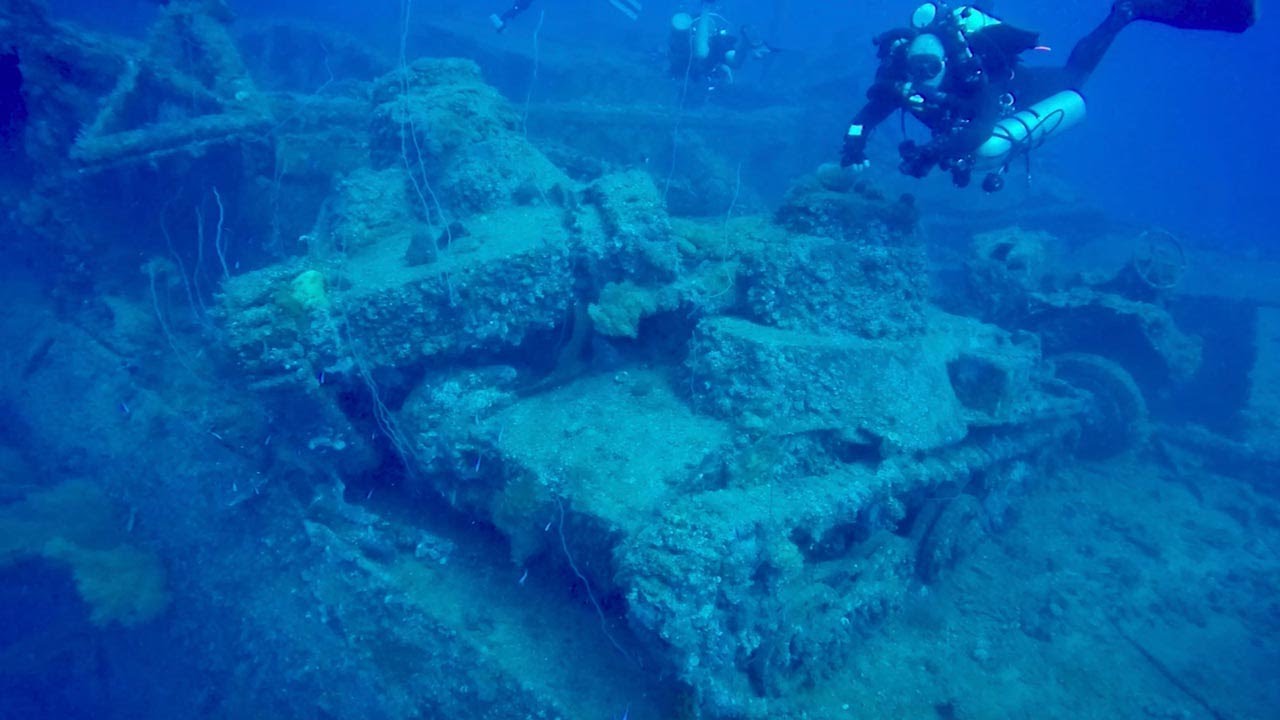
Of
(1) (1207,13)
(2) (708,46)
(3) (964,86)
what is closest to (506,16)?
(2) (708,46)

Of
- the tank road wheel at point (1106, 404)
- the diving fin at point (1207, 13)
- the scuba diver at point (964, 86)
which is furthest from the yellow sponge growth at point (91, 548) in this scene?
the diving fin at point (1207, 13)

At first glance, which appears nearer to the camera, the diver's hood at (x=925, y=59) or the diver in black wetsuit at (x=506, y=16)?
the diver's hood at (x=925, y=59)

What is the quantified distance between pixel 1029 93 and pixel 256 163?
9.01 meters

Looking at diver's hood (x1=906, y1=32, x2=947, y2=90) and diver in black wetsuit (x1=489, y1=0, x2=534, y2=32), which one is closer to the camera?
diver's hood (x1=906, y1=32, x2=947, y2=90)

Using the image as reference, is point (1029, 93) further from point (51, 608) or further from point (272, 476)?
point (51, 608)

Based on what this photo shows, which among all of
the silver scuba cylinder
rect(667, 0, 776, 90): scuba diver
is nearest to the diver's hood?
Answer: the silver scuba cylinder

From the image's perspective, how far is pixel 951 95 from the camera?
6285mm

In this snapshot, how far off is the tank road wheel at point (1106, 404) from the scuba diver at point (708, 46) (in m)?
8.22

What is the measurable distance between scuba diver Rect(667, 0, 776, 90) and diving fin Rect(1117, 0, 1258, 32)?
21.8 ft

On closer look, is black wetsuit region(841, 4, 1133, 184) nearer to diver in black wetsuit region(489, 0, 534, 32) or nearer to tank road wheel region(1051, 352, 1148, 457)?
tank road wheel region(1051, 352, 1148, 457)

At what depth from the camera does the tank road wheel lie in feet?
25.3

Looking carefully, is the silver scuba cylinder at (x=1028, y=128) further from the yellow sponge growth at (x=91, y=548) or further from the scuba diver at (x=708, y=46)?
the yellow sponge growth at (x=91, y=548)

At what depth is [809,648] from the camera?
3.71 meters

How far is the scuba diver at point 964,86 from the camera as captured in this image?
6.14 metres
